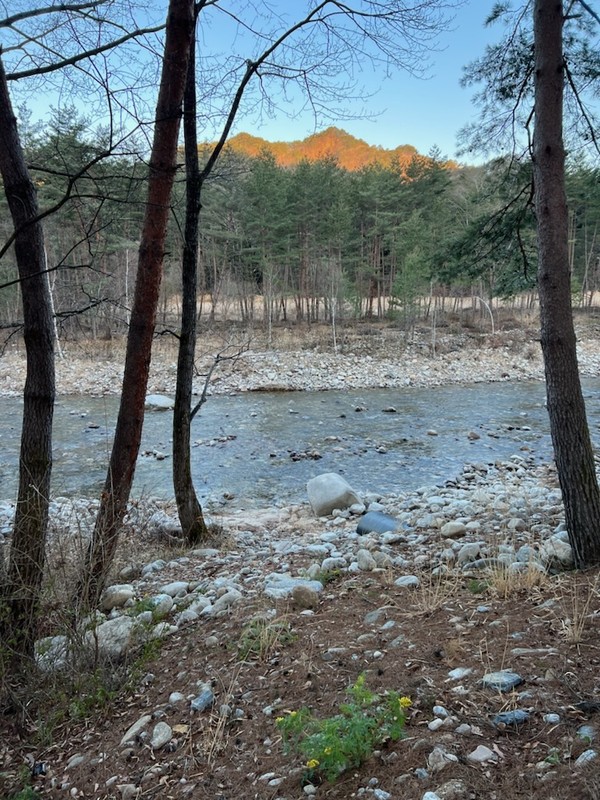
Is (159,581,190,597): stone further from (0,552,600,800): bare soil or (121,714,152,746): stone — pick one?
(121,714,152,746): stone

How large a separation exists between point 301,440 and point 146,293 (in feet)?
24.6

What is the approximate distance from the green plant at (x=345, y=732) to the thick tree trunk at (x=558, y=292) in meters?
1.98

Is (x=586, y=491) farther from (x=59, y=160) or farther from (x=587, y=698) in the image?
(x=59, y=160)

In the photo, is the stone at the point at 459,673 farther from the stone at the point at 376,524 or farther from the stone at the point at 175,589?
the stone at the point at 376,524

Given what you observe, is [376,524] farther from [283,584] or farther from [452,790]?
[452,790]

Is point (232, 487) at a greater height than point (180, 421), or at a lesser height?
lesser

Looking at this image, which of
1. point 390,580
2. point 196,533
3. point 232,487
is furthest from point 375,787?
point 232,487

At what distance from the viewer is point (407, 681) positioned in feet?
7.14

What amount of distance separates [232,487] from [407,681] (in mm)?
6155

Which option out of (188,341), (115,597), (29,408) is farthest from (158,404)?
(29,408)

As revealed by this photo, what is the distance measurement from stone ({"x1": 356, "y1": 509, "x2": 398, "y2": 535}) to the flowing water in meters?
2.23

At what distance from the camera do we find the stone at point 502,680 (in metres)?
2.02

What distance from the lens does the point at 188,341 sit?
5137 millimetres

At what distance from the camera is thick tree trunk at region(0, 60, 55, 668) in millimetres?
2654
